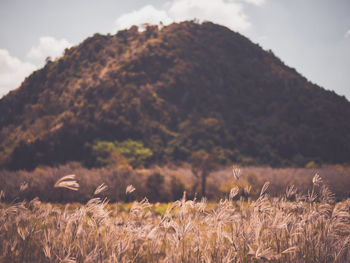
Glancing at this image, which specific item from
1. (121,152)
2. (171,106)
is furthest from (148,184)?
(171,106)

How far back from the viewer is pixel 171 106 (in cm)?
4866

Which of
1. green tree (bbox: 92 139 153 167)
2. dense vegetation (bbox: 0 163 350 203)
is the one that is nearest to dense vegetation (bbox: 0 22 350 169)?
green tree (bbox: 92 139 153 167)

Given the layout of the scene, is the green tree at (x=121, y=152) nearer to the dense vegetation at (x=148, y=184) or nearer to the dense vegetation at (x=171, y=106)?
the dense vegetation at (x=171, y=106)

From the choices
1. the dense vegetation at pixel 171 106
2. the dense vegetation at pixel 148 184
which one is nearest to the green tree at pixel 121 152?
the dense vegetation at pixel 171 106

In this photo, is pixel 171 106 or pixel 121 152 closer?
pixel 121 152

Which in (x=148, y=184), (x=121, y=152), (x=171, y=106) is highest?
(x=171, y=106)

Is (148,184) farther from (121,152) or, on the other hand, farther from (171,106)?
(171,106)

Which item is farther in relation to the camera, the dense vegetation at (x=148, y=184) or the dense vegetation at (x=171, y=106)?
the dense vegetation at (x=171, y=106)

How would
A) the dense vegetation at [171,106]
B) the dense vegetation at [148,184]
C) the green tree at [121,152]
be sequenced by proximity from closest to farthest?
the dense vegetation at [148,184] < the green tree at [121,152] < the dense vegetation at [171,106]

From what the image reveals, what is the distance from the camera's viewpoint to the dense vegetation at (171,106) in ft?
A: 124

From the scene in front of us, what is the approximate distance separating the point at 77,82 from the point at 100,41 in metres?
20.0

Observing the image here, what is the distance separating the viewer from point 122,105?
42.7 metres

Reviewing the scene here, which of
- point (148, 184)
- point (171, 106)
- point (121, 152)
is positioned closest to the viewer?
point (148, 184)

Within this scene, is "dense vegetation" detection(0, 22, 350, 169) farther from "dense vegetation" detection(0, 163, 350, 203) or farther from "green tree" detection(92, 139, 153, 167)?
"dense vegetation" detection(0, 163, 350, 203)
